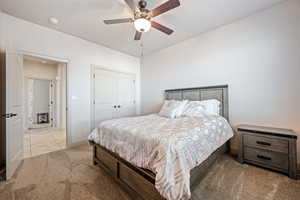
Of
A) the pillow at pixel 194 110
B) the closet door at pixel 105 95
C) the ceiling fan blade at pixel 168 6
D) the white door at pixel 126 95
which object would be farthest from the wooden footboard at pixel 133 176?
the white door at pixel 126 95

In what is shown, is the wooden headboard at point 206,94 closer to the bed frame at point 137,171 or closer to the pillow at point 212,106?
the bed frame at point 137,171

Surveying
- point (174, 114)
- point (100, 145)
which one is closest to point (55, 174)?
point (100, 145)

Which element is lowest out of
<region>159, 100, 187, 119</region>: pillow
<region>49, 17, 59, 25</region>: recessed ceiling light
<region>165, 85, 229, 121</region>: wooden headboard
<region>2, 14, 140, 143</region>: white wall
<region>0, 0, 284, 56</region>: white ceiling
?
<region>159, 100, 187, 119</region>: pillow

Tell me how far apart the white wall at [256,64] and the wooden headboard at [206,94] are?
0.37 ft

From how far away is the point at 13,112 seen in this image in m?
2.13

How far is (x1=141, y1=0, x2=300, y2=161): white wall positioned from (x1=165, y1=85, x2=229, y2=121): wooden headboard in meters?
0.11

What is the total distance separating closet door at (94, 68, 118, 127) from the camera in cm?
382

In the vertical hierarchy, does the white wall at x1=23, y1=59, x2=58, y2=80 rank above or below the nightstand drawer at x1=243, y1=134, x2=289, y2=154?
above

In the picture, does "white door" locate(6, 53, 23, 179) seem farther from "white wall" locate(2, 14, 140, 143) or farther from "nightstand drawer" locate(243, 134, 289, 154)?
"nightstand drawer" locate(243, 134, 289, 154)

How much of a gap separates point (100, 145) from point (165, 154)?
4.50 feet

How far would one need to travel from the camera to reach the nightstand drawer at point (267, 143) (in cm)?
197

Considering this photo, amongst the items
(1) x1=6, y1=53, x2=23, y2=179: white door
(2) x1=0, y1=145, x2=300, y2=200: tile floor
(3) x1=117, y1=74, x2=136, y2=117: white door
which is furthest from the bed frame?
(3) x1=117, y1=74, x2=136, y2=117: white door

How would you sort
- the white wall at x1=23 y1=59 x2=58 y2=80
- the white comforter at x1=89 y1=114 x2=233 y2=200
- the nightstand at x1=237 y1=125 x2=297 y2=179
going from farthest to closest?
the white wall at x1=23 y1=59 x2=58 y2=80, the nightstand at x1=237 y1=125 x2=297 y2=179, the white comforter at x1=89 y1=114 x2=233 y2=200

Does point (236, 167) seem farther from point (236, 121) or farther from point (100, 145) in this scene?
point (100, 145)
